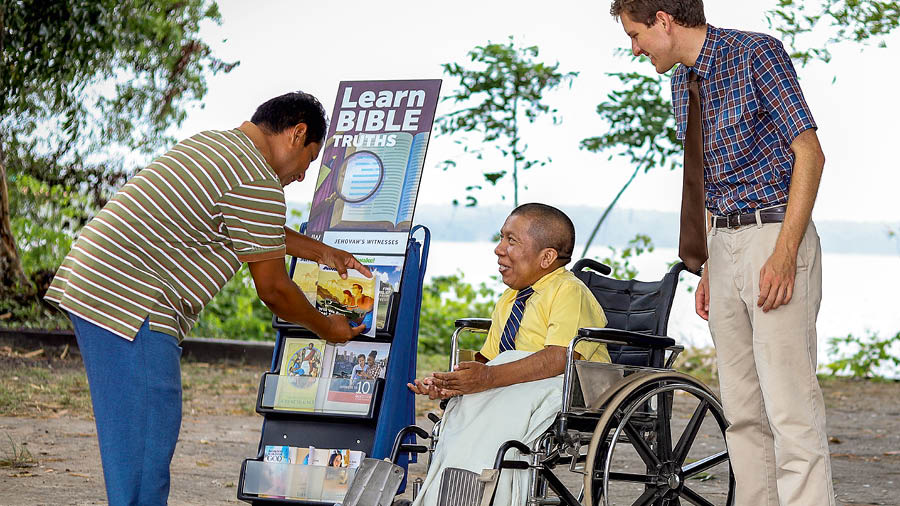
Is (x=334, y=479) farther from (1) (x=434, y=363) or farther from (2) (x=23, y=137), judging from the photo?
(2) (x=23, y=137)

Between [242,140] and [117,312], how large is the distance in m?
0.53

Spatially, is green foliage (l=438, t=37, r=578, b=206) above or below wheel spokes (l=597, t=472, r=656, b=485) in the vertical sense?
above

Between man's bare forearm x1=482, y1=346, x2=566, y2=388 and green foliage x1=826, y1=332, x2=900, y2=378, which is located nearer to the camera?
man's bare forearm x1=482, y1=346, x2=566, y2=388

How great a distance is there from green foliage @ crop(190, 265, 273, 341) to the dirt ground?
709 mm

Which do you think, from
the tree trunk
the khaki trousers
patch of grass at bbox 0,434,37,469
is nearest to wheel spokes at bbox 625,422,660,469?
the khaki trousers

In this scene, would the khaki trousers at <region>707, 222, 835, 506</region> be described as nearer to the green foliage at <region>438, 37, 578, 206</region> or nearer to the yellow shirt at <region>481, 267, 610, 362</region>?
the yellow shirt at <region>481, 267, 610, 362</region>

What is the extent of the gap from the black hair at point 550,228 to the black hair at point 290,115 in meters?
0.82

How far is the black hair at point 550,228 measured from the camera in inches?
127

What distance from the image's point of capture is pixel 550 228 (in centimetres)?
324

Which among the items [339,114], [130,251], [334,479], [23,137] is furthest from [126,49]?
[130,251]

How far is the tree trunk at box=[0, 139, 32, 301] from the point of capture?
773 cm

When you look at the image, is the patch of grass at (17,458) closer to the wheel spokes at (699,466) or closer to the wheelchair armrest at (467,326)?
the wheelchair armrest at (467,326)

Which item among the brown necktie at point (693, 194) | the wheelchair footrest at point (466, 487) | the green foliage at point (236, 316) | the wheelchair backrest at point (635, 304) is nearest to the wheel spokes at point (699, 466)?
the wheelchair backrest at point (635, 304)

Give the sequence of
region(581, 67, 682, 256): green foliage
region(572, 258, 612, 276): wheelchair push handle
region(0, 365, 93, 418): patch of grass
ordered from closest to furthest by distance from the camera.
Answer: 1. region(572, 258, 612, 276): wheelchair push handle
2. region(0, 365, 93, 418): patch of grass
3. region(581, 67, 682, 256): green foliage
